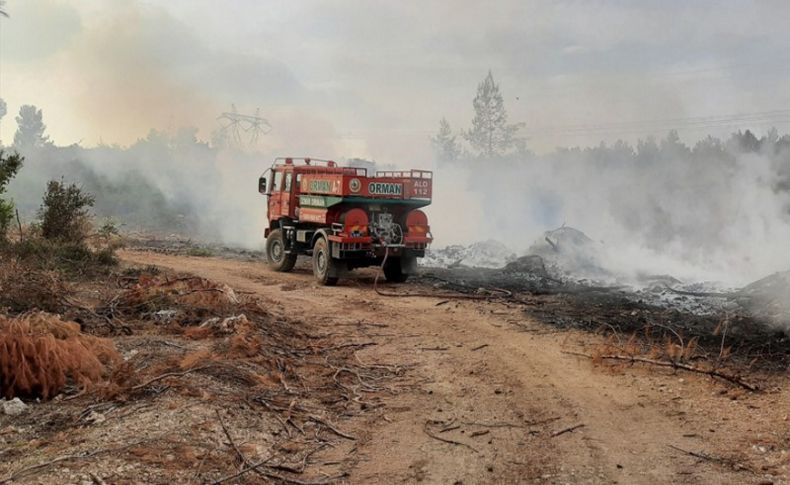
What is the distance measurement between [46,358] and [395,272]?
11.3 m

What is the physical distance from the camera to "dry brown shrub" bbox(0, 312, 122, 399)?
5891 mm

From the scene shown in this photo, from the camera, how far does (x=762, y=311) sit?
1184 cm

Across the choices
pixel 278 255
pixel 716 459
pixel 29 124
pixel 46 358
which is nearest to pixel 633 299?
pixel 716 459

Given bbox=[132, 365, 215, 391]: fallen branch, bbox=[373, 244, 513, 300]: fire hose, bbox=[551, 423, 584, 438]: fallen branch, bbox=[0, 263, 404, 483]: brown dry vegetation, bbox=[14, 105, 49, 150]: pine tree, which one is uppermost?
bbox=[14, 105, 49, 150]: pine tree

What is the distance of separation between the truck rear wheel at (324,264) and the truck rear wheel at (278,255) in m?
2.06

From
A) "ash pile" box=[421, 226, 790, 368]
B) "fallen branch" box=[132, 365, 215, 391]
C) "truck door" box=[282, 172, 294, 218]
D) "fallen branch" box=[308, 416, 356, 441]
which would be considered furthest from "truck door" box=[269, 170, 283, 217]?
"fallen branch" box=[308, 416, 356, 441]

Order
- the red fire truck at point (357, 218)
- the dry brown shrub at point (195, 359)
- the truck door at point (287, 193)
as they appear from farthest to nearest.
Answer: the truck door at point (287, 193) → the red fire truck at point (357, 218) → the dry brown shrub at point (195, 359)

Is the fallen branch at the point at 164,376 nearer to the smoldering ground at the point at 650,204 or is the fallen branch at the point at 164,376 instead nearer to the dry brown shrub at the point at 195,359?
the dry brown shrub at the point at 195,359

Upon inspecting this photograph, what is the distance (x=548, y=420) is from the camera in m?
6.36

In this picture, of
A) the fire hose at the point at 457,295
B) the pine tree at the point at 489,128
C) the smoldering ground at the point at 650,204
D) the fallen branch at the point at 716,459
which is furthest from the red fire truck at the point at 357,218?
the pine tree at the point at 489,128

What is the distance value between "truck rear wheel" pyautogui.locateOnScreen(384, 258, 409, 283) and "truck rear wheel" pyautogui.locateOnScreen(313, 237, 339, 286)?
1624 mm

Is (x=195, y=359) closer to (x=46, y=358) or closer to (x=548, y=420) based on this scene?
(x=46, y=358)

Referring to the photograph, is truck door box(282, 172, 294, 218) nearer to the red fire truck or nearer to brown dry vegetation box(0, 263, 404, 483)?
the red fire truck

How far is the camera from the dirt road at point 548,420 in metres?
5.14
